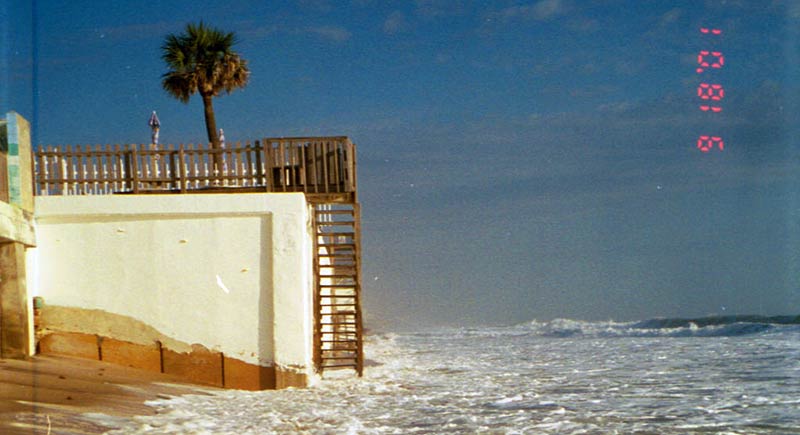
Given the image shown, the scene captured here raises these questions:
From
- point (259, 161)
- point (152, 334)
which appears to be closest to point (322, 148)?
point (259, 161)

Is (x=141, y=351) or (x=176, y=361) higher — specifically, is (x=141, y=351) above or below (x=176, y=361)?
above

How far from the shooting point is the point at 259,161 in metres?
17.4

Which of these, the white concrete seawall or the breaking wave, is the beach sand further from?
the breaking wave

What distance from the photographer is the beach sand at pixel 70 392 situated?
1003 centimetres

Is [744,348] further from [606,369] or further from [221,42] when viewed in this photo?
[221,42]

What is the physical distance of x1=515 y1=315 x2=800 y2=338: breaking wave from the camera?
45656 mm

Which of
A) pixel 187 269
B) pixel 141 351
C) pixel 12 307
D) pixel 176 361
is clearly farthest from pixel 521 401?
pixel 12 307

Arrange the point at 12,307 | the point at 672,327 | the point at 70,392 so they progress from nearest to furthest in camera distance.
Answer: the point at 70,392, the point at 12,307, the point at 672,327

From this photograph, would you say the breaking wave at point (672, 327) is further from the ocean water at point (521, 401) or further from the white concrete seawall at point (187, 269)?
the white concrete seawall at point (187, 269)

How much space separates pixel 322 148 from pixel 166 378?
5.18 meters

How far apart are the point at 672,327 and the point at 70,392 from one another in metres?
46.7

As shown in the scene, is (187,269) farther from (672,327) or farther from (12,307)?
(672,327)

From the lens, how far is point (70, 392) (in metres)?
12.5

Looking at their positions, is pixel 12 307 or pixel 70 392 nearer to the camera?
pixel 70 392
